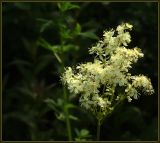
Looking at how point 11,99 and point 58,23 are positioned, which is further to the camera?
point 11,99

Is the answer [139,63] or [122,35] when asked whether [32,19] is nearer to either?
[139,63]

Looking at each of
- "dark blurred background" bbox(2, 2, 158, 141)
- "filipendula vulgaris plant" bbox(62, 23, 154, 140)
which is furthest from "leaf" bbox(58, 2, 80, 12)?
"dark blurred background" bbox(2, 2, 158, 141)

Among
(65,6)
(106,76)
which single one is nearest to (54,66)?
(65,6)

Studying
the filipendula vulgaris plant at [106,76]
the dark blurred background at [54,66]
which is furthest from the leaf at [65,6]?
the dark blurred background at [54,66]

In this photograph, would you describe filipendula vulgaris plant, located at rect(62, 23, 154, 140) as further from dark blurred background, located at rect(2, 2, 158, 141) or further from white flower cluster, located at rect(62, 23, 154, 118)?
dark blurred background, located at rect(2, 2, 158, 141)

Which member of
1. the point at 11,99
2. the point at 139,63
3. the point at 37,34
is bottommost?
the point at 11,99

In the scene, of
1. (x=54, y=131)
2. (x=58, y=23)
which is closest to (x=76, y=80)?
(x=58, y=23)

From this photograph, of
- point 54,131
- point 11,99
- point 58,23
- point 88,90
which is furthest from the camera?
point 11,99
